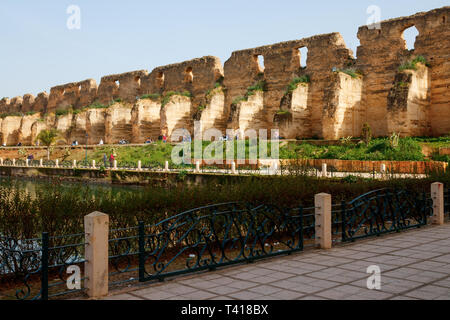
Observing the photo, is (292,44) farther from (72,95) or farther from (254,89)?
(72,95)

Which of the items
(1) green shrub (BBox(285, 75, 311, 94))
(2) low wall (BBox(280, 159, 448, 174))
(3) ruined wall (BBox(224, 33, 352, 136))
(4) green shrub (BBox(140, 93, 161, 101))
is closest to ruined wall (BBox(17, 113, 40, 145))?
(4) green shrub (BBox(140, 93, 161, 101))

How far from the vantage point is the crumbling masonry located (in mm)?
24266

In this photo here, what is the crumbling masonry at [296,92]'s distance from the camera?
24266 millimetres

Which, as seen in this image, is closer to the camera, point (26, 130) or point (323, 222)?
point (323, 222)

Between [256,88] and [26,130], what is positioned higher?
[256,88]

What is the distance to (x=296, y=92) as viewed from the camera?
28406 millimetres

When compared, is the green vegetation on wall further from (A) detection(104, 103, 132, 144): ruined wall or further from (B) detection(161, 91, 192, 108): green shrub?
(A) detection(104, 103, 132, 144): ruined wall

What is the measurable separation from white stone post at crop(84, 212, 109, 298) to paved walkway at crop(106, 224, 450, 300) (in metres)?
0.18

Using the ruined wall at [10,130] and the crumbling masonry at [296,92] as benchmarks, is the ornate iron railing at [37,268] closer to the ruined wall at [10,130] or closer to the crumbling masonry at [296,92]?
the crumbling masonry at [296,92]

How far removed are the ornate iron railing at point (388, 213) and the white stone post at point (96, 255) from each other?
4.15m

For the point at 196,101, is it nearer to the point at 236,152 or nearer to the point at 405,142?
the point at 236,152

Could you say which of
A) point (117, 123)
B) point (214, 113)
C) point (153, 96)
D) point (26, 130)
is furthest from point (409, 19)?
point (26, 130)

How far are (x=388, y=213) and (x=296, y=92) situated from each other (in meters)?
20.1
